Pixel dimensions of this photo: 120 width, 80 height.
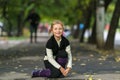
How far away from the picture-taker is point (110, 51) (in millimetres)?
20328

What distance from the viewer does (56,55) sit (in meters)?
10.9

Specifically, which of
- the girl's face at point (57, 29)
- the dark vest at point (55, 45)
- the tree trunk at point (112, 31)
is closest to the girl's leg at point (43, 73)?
the dark vest at point (55, 45)

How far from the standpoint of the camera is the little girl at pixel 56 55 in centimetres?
1059

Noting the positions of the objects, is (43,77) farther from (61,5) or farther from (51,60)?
(61,5)

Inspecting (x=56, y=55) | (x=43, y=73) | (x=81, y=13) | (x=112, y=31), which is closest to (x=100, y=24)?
(x=112, y=31)

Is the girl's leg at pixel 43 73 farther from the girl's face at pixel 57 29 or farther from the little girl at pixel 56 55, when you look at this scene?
the girl's face at pixel 57 29

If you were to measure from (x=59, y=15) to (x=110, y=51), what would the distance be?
30.8 m

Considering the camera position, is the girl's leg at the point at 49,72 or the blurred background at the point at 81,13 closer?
the girl's leg at the point at 49,72

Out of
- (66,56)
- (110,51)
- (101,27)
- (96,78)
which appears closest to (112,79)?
(96,78)

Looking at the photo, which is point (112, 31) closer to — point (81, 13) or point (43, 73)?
point (43, 73)

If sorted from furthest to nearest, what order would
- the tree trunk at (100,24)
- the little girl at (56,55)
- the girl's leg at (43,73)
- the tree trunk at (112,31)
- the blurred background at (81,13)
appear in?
the tree trunk at (100,24), the blurred background at (81,13), the tree trunk at (112,31), the girl's leg at (43,73), the little girl at (56,55)

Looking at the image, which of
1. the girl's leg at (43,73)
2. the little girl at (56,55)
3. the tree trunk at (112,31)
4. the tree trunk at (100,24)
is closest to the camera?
the little girl at (56,55)

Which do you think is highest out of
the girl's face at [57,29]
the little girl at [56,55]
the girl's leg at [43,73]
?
the girl's face at [57,29]

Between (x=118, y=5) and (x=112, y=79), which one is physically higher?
(x=118, y=5)
